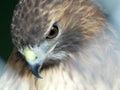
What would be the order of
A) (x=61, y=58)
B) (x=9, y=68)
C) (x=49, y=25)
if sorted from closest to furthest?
(x=49, y=25) → (x=61, y=58) → (x=9, y=68)

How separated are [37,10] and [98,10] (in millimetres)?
302

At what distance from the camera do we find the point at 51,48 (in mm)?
2072

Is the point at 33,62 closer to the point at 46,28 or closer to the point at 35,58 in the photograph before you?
the point at 35,58

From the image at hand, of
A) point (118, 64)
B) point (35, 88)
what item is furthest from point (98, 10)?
point (35, 88)

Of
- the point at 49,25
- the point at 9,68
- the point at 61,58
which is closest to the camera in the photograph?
the point at 49,25

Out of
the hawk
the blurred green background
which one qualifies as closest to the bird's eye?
the hawk

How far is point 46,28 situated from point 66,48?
7.5 inches

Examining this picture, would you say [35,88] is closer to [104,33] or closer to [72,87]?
[72,87]

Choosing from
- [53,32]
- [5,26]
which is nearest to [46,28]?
[53,32]

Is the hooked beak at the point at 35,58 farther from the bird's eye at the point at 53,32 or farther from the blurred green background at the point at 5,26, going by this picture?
the blurred green background at the point at 5,26

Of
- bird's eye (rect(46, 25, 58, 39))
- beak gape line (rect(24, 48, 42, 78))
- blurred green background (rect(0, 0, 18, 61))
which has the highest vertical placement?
blurred green background (rect(0, 0, 18, 61))

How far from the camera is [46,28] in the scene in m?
1.99

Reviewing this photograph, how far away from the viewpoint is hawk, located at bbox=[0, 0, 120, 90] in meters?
2.02

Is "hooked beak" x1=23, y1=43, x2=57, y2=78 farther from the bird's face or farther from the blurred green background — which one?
the blurred green background
